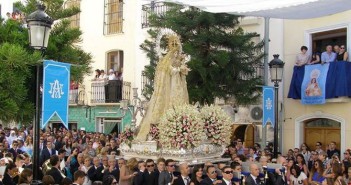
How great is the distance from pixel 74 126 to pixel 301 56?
13148mm

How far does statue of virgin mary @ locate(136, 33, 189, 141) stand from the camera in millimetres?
12500

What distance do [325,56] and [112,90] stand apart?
34.3 feet

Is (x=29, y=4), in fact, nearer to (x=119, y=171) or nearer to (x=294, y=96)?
(x=119, y=171)

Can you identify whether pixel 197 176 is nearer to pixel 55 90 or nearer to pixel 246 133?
pixel 55 90

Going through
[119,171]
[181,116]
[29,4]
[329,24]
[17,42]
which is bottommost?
[119,171]

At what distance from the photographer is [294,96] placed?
18297 mm

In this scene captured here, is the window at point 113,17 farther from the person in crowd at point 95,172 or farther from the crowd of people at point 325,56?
the person in crowd at point 95,172

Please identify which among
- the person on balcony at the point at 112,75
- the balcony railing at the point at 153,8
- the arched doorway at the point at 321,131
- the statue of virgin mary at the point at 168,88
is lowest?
the arched doorway at the point at 321,131

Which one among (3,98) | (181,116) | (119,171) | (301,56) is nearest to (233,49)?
(301,56)

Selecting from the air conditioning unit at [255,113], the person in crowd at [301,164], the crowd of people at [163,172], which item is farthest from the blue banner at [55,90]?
the air conditioning unit at [255,113]

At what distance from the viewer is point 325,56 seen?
1728cm

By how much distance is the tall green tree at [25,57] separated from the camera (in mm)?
7059

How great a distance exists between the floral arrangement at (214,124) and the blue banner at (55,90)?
4064 mm

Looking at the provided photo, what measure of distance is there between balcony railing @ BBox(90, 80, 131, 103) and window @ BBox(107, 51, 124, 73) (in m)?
1.35
